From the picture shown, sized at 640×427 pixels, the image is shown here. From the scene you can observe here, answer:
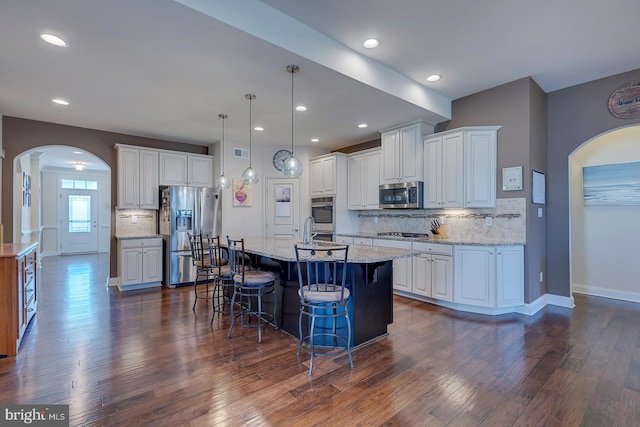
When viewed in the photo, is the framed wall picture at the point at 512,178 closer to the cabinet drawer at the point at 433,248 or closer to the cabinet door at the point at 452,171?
the cabinet door at the point at 452,171

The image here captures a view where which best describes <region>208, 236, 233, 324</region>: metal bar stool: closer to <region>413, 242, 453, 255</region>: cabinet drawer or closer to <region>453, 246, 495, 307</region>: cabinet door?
<region>413, 242, 453, 255</region>: cabinet drawer

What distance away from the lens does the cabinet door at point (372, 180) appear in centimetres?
539

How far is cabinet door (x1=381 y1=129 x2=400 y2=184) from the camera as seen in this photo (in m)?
4.96

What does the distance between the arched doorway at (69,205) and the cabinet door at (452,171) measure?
826 centimetres

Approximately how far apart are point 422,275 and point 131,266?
4.59m

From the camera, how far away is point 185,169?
19.1ft

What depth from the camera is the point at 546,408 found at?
1969 mm

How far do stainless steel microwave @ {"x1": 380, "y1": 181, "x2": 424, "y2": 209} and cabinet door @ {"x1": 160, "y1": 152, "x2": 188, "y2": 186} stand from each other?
3.66 m

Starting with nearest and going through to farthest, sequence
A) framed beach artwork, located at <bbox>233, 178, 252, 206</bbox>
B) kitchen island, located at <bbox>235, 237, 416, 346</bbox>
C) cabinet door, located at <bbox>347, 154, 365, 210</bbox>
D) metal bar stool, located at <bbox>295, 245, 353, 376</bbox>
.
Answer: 1. metal bar stool, located at <bbox>295, 245, 353, 376</bbox>
2. kitchen island, located at <bbox>235, 237, 416, 346</bbox>
3. cabinet door, located at <bbox>347, 154, 365, 210</bbox>
4. framed beach artwork, located at <bbox>233, 178, 252, 206</bbox>

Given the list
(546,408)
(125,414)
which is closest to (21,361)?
(125,414)

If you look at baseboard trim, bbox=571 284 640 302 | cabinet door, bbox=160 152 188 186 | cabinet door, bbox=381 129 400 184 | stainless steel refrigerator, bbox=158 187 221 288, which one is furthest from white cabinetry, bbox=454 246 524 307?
cabinet door, bbox=160 152 188 186

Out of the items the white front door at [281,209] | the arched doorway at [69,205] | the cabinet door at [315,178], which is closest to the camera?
the cabinet door at [315,178]

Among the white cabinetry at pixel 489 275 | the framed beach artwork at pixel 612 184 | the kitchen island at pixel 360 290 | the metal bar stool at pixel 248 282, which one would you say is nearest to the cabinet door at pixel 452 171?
the white cabinetry at pixel 489 275

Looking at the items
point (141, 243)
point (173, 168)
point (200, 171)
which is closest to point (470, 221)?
point (200, 171)
